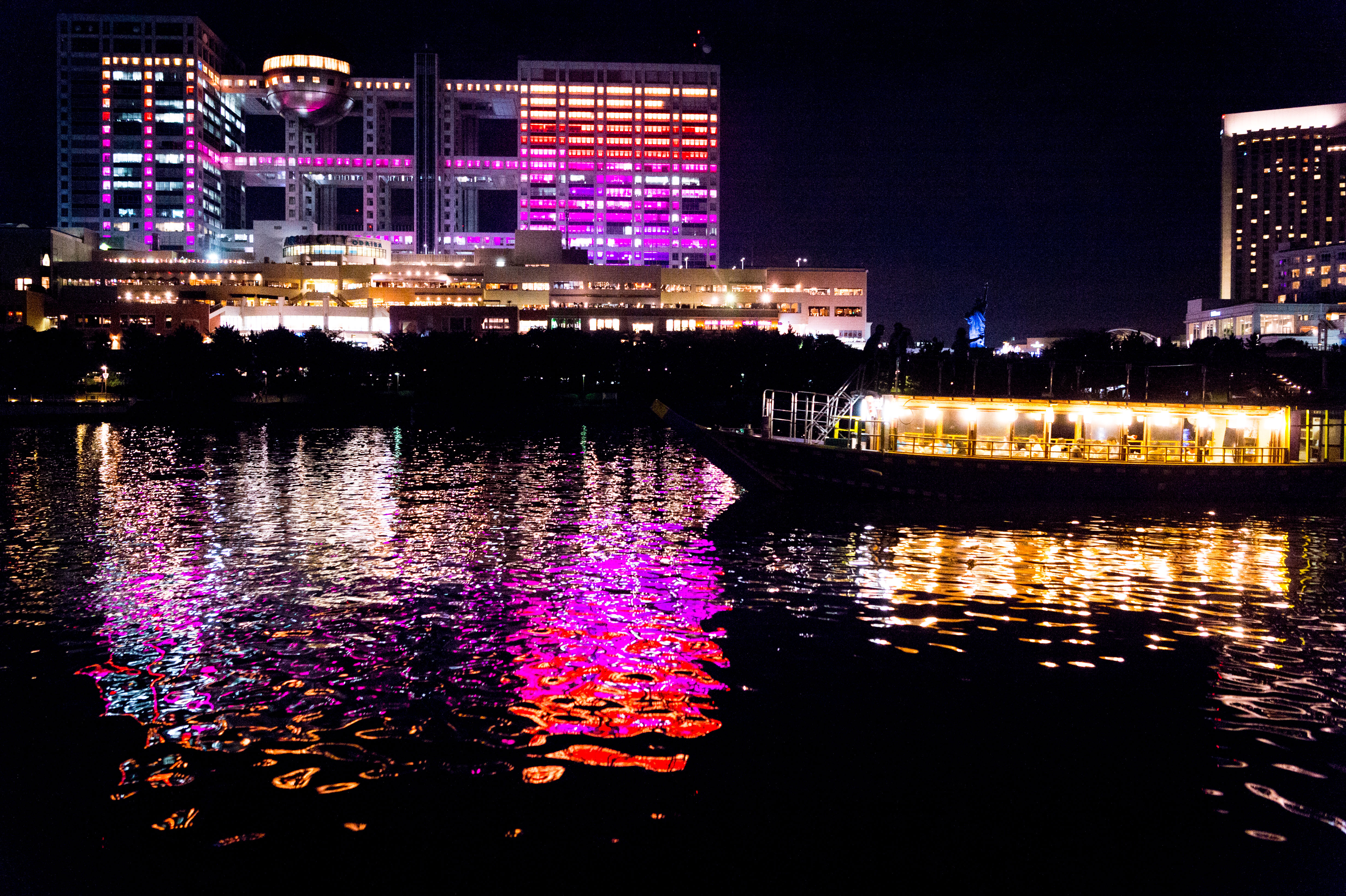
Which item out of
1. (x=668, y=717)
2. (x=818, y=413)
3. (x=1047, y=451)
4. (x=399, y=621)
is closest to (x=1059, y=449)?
(x=1047, y=451)

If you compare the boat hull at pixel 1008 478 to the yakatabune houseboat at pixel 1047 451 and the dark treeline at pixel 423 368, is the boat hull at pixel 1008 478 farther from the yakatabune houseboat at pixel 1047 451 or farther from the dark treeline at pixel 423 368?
the dark treeline at pixel 423 368

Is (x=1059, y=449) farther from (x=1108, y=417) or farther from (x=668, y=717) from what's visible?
(x=668, y=717)

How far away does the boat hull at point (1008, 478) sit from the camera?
116ft

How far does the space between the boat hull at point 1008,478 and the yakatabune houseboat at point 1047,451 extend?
0.04 metres

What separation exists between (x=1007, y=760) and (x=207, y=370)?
114 metres

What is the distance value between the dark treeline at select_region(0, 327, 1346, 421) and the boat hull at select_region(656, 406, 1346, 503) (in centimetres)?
5177

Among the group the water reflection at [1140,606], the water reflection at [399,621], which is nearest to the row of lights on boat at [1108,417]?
the water reflection at [1140,606]

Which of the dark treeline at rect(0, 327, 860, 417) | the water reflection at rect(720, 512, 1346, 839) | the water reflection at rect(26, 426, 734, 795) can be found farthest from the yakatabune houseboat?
the dark treeline at rect(0, 327, 860, 417)

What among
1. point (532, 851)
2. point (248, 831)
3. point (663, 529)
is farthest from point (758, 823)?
point (663, 529)

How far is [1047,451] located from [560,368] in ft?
280

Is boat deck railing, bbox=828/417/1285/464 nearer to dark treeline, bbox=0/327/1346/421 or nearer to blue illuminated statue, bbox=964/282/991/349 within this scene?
blue illuminated statue, bbox=964/282/991/349

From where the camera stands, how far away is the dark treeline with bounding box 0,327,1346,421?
101000mm

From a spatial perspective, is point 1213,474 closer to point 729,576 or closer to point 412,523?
point 729,576

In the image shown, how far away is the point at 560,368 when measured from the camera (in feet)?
385
